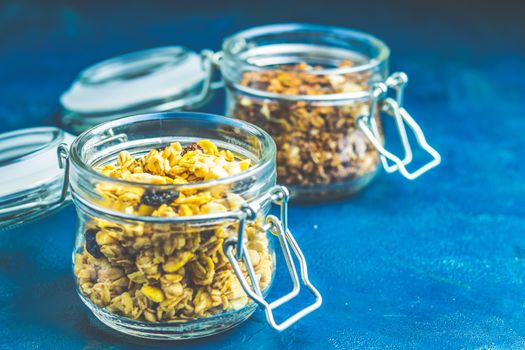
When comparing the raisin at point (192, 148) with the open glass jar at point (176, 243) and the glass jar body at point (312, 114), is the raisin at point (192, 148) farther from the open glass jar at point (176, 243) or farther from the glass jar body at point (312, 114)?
the glass jar body at point (312, 114)

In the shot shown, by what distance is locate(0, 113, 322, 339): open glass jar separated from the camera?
27.0 inches

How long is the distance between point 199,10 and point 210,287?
0.97 m

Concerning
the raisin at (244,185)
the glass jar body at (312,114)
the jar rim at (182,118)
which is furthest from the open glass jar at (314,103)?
the raisin at (244,185)

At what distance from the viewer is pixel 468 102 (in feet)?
4.35

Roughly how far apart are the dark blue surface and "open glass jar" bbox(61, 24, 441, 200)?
0.19 feet

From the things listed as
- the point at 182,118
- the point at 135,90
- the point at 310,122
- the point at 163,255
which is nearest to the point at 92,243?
the point at 163,255

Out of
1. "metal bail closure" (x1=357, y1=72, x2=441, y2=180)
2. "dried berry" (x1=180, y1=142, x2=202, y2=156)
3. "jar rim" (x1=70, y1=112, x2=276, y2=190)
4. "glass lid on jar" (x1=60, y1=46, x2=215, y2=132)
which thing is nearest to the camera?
"jar rim" (x1=70, y1=112, x2=276, y2=190)

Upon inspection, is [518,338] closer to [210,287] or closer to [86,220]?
[210,287]

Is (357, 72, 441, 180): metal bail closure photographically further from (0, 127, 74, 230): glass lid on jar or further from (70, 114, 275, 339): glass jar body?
(0, 127, 74, 230): glass lid on jar

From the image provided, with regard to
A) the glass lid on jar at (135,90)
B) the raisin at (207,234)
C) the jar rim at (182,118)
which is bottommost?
the glass lid on jar at (135,90)

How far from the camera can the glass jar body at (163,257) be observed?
69 cm

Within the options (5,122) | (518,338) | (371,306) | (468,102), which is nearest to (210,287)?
(371,306)

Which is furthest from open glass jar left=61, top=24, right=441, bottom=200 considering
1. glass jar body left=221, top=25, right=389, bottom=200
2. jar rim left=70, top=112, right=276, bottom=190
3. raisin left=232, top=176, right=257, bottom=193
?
raisin left=232, top=176, right=257, bottom=193

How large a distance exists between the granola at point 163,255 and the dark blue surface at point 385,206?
0.05m
